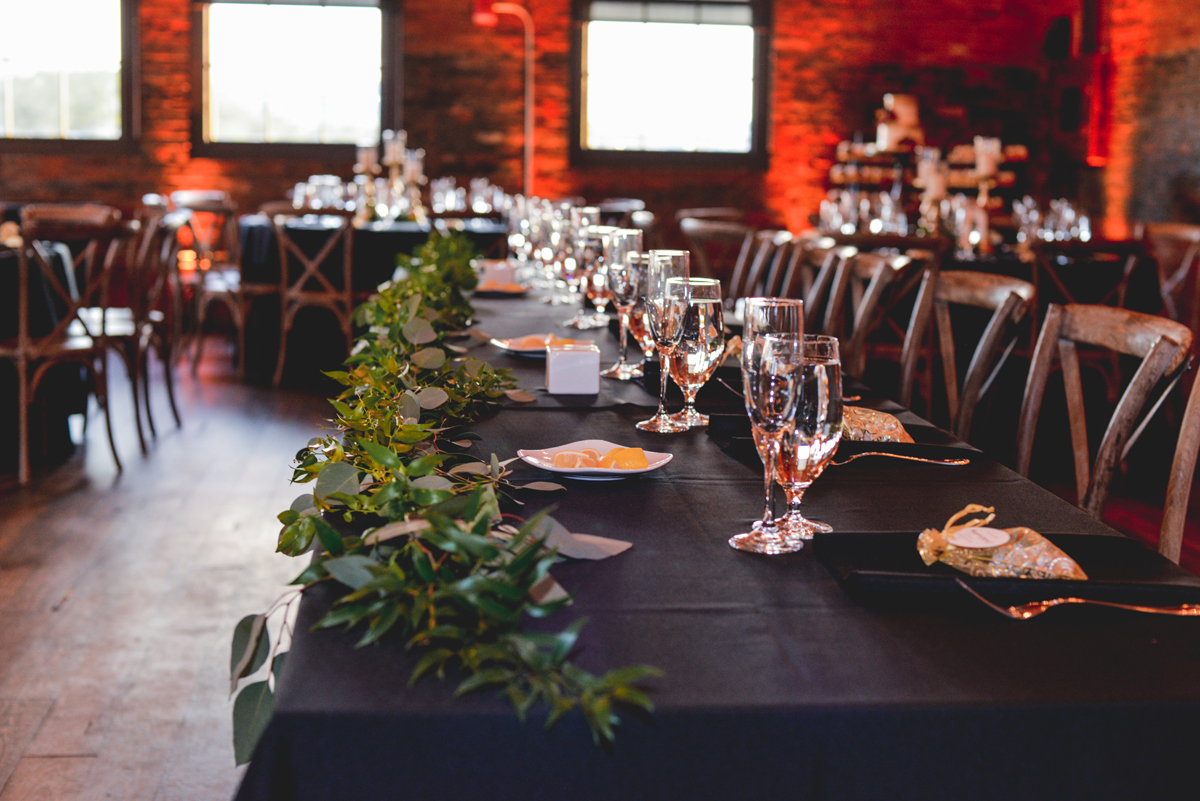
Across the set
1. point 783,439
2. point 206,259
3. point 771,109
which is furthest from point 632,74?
point 783,439

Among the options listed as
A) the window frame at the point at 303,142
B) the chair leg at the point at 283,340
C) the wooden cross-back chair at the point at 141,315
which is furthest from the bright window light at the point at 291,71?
the wooden cross-back chair at the point at 141,315

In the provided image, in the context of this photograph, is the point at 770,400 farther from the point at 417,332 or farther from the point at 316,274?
the point at 316,274

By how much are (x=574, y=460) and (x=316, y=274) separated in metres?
4.97

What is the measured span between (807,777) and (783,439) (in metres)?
0.33

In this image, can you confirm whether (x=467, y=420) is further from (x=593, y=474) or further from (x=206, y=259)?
(x=206, y=259)

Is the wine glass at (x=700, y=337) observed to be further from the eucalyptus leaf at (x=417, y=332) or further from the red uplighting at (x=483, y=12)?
the red uplighting at (x=483, y=12)

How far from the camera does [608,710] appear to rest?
2.12ft

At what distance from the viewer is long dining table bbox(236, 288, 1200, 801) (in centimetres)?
70

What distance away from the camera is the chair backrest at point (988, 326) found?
2.26 m

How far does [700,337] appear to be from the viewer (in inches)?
54.9

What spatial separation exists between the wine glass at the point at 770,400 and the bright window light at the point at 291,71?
7.61m

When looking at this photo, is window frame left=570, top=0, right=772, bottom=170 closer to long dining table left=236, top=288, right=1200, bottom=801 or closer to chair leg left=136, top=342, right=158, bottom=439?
chair leg left=136, top=342, right=158, bottom=439

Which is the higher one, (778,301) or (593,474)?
(778,301)

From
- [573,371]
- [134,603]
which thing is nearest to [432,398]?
[573,371]
